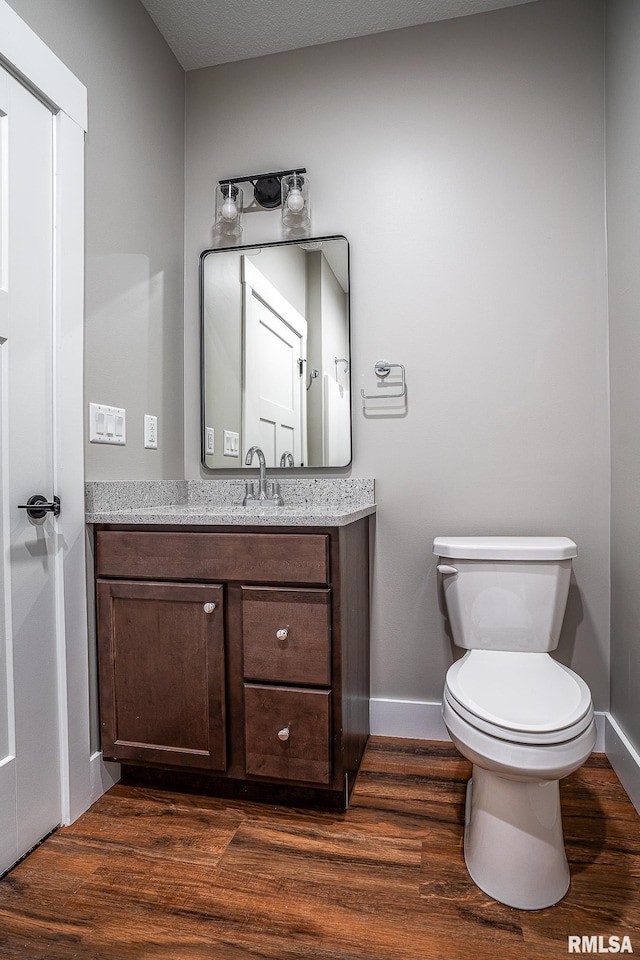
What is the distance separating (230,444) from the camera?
7.25ft

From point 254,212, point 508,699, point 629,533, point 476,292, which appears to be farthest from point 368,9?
point 508,699

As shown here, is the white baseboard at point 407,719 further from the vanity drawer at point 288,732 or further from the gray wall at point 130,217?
the gray wall at point 130,217

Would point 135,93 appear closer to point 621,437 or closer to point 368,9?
point 368,9

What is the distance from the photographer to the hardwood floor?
115 centimetres

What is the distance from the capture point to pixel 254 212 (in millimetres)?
2217

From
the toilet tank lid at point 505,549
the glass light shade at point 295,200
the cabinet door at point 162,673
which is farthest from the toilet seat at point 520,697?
the glass light shade at point 295,200

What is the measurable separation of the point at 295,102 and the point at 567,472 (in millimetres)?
1702

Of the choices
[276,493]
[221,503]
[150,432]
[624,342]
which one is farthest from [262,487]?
[624,342]

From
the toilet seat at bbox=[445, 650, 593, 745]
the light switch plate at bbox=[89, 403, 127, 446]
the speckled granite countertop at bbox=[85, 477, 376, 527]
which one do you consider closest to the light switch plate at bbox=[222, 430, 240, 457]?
the speckled granite countertop at bbox=[85, 477, 376, 527]

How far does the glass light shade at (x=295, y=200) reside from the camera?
208cm

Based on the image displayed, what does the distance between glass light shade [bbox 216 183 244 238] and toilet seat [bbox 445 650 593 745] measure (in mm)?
1767

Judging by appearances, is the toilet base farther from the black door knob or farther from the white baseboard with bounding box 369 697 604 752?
the black door knob

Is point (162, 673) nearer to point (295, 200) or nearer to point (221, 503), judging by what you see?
point (221, 503)

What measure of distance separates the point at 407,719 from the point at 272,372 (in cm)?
137
